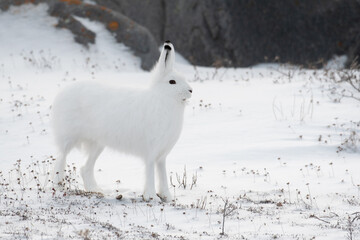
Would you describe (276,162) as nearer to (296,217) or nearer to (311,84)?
(296,217)

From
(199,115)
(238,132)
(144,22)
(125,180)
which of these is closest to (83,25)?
(144,22)

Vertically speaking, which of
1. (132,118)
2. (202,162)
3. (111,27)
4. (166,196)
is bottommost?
(166,196)

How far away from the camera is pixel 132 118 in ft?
24.0

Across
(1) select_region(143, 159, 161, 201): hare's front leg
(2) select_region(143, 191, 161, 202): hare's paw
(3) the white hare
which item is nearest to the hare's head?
(3) the white hare

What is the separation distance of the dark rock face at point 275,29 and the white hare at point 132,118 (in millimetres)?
12354

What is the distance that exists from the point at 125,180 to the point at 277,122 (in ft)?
12.8

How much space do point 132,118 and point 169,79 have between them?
2.35 feet

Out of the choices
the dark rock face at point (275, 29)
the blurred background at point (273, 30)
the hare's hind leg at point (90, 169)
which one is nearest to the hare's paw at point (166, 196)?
the hare's hind leg at point (90, 169)

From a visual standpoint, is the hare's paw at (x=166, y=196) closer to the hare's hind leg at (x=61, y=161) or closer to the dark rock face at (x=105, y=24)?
the hare's hind leg at (x=61, y=161)

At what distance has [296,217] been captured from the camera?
6371 mm

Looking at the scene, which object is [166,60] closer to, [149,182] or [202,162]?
[149,182]

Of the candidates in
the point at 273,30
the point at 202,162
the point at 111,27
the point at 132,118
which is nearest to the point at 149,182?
the point at 132,118

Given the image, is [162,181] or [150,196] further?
[162,181]

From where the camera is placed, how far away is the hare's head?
712 cm
